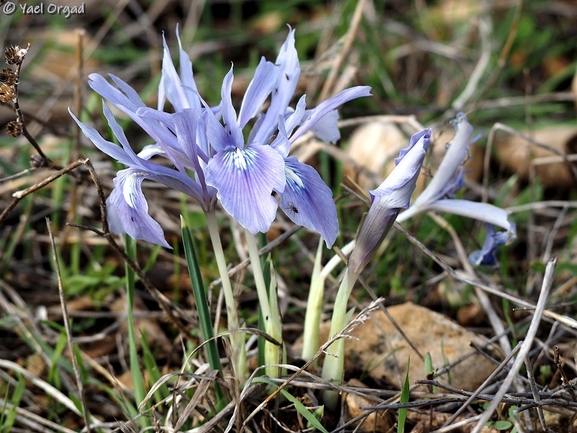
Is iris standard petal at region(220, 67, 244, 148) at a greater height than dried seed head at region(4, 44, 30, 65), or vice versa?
dried seed head at region(4, 44, 30, 65)

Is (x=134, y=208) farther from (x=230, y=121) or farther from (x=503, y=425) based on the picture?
(x=503, y=425)

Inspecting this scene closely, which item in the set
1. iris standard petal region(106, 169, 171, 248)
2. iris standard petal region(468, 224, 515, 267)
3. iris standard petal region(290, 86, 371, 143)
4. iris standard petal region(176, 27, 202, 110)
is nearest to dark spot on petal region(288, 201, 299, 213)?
iris standard petal region(290, 86, 371, 143)

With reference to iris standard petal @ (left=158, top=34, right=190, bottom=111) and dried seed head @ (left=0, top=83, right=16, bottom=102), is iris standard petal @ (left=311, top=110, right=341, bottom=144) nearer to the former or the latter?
iris standard petal @ (left=158, top=34, right=190, bottom=111)

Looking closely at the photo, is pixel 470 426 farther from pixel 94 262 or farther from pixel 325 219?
pixel 94 262

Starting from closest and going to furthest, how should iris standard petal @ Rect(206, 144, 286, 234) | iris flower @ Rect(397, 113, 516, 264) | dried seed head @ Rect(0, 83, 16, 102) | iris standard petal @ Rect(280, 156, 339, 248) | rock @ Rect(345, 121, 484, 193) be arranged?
iris standard petal @ Rect(206, 144, 286, 234), iris standard petal @ Rect(280, 156, 339, 248), dried seed head @ Rect(0, 83, 16, 102), iris flower @ Rect(397, 113, 516, 264), rock @ Rect(345, 121, 484, 193)

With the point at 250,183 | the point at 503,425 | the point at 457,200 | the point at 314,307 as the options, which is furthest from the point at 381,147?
the point at 250,183

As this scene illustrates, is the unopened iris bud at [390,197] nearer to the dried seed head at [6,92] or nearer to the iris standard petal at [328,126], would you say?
the iris standard petal at [328,126]

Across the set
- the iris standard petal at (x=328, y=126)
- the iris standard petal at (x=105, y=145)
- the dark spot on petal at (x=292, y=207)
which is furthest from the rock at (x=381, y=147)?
→ the iris standard petal at (x=105, y=145)

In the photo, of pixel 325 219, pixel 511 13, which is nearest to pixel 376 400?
pixel 325 219

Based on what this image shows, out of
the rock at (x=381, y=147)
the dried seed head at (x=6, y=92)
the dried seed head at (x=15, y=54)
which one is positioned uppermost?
the dried seed head at (x=15, y=54)
